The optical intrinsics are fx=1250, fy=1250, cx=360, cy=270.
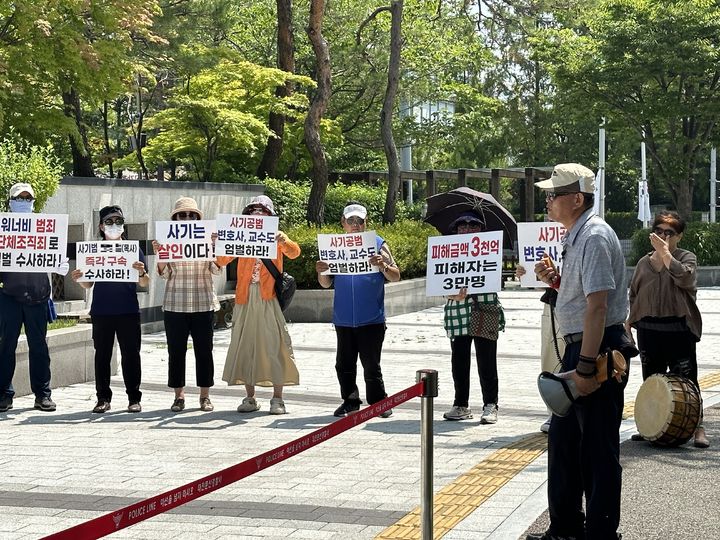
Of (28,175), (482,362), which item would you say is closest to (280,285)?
(482,362)

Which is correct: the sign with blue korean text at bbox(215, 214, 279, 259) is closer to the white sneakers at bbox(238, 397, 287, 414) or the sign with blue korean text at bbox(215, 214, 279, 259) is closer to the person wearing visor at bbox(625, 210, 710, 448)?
the white sneakers at bbox(238, 397, 287, 414)

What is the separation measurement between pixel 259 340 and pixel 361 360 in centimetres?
90

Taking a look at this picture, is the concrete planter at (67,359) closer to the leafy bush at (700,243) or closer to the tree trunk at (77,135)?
the tree trunk at (77,135)

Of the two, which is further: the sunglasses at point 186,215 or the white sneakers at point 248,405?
the sunglasses at point 186,215

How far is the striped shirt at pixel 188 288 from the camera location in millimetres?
10750

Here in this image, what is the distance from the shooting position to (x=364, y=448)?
29.5 feet

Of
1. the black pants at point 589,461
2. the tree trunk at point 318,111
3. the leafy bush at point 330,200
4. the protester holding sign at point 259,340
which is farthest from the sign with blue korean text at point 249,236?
the leafy bush at point 330,200

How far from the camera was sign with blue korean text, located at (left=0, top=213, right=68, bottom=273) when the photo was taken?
35.3 feet

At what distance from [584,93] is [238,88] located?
1035 centimetres

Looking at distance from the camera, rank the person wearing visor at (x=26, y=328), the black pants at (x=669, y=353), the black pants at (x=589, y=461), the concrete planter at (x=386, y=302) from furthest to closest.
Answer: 1. the concrete planter at (x=386, y=302)
2. the person wearing visor at (x=26, y=328)
3. the black pants at (x=669, y=353)
4. the black pants at (x=589, y=461)

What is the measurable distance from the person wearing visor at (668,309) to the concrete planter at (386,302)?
9154mm

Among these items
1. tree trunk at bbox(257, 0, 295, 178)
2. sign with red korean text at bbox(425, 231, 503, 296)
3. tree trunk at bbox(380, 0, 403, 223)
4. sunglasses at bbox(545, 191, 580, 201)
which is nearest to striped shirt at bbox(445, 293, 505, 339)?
sign with red korean text at bbox(425, 231, 503, 296)

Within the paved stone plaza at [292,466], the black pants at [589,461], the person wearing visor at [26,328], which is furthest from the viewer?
the person wearing visor at [26,328]

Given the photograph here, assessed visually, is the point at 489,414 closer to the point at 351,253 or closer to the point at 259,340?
the point at 351,253
